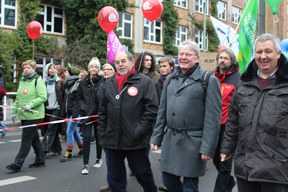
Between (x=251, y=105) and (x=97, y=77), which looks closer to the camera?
(x=251, y=105)

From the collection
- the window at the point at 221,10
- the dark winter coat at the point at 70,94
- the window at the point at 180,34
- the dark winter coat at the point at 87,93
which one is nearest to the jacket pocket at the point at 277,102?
the dark winter coat at the point at 87,93

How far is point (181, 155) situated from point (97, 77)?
3.41 meters

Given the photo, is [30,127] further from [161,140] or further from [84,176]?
[161,140]

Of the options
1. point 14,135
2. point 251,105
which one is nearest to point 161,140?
point 251,105

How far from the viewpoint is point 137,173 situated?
14.1 ft

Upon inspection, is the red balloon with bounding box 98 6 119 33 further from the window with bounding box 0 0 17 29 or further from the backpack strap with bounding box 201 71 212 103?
the window with bounding box 0 0 17 29

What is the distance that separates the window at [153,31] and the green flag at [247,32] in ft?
62.9

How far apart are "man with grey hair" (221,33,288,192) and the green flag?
5.65 metres

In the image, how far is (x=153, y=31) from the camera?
92.9 ft

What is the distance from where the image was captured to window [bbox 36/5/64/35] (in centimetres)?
2225

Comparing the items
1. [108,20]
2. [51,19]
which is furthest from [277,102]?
[51,19]

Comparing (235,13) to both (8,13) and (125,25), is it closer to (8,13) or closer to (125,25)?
(125,25)

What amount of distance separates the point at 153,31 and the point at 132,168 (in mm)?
24635

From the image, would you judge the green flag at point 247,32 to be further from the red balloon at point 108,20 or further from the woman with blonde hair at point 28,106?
the red balloon at point 108,20
